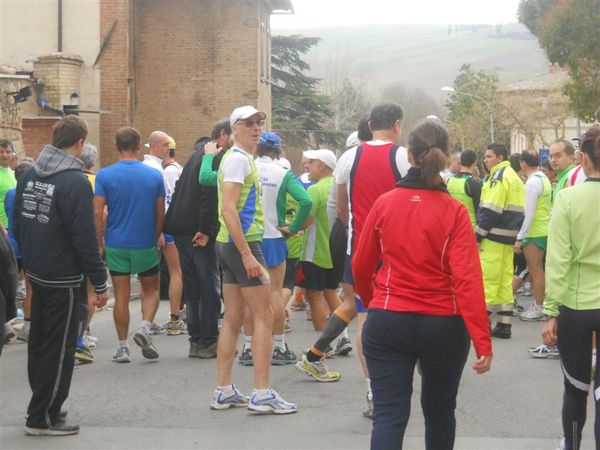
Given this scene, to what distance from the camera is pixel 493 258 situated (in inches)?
474

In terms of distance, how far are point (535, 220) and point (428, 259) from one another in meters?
7.81

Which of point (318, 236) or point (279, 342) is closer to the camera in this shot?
point (279, 342)

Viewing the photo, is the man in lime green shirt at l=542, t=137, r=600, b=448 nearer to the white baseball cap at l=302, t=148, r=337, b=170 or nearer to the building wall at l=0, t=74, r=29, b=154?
the white baseball cap at l=302, t=148, r=337, b=170

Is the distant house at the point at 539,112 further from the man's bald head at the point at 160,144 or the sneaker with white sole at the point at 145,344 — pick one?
the sneaker with white sole at the point at 145,344

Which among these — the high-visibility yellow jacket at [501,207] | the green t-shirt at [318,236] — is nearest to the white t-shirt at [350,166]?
the green t-shirt at [318,236]

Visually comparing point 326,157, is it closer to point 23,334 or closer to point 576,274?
point 23,334

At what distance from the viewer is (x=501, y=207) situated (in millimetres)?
11875

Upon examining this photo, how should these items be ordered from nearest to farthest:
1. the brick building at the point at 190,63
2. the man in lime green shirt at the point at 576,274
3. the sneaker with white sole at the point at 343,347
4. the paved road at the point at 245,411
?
the man in lime green shirt at the point at 576,274 < the paved road at the point at 245,411 < the sneaker with white sole at the point at 343,347 < the brick building at the point at 190,63

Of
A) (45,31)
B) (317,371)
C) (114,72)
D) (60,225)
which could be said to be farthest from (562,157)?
(45,31)

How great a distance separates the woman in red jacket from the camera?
506cm

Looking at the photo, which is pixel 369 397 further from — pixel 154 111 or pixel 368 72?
pixel 368 72

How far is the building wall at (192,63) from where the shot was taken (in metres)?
34.4

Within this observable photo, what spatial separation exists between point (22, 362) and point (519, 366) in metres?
4.55

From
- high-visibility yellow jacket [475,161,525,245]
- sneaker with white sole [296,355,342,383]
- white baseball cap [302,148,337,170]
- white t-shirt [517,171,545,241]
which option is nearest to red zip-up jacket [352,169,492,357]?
sneaker with white sole [296,355,342,383]
